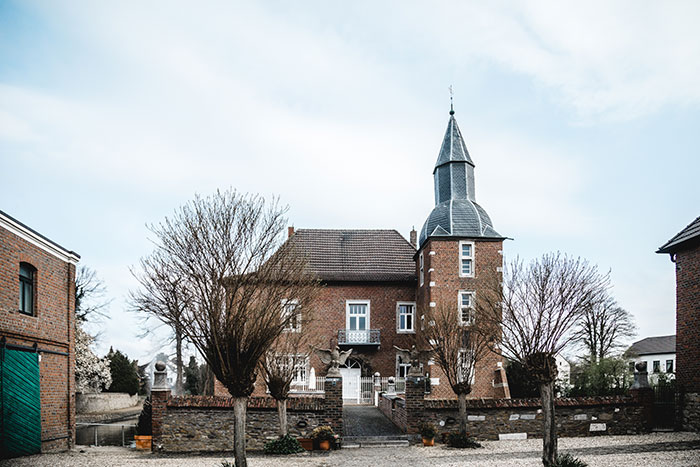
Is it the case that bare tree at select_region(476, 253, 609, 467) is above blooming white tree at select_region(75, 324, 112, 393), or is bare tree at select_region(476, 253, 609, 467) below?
above

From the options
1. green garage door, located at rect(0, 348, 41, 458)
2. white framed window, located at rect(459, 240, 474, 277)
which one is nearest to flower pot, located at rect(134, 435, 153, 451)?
green garage door, located at rect(0, 348, 41, 458)

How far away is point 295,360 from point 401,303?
1472 centimetres

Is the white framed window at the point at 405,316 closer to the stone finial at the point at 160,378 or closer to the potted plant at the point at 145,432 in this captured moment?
the potted plant at the point at 145,432

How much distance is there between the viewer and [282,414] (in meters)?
15.7

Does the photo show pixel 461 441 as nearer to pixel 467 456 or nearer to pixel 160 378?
pixel 467 456

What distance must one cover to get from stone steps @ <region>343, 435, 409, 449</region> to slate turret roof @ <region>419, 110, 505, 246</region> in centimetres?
1293

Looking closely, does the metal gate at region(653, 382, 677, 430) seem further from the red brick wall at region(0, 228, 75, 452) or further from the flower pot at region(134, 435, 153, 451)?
the red brick wall at region(0, 228, 75, 452)

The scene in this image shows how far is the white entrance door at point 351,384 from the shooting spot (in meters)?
29.1

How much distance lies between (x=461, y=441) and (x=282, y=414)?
4773 mm

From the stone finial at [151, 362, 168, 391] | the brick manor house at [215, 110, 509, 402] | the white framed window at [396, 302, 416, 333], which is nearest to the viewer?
the stone finial at [151, 362, 168, 391]

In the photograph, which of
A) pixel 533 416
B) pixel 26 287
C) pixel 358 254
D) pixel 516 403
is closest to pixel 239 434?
pixel 26 287

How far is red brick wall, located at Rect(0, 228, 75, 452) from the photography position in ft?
46.6

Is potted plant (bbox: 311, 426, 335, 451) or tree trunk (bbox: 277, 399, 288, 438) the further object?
tree trunk (bbox: 277, 399, 288, 438)

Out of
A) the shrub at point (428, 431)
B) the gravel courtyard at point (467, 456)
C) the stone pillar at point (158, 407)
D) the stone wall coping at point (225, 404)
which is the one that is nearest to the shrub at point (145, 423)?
the gravel courtyard at point (467, 456)
